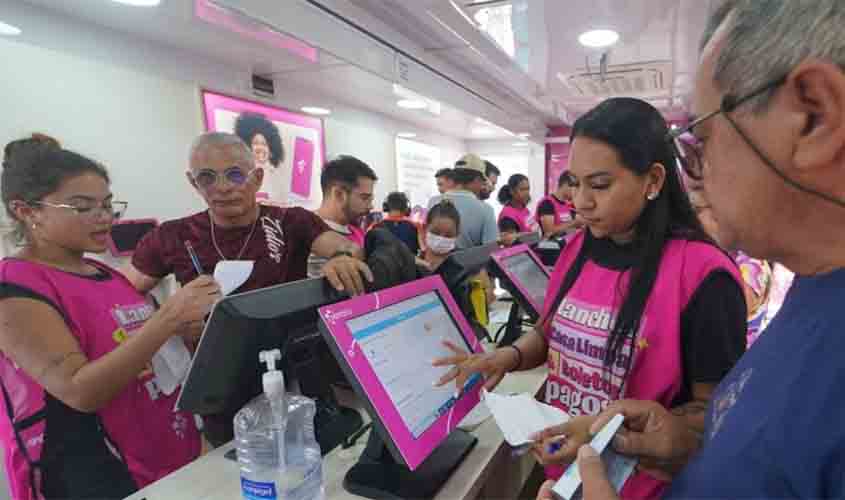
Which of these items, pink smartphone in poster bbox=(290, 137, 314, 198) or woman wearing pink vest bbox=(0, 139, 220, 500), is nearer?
woman wearing pink vest bbox=(0, 139, 220, 500)

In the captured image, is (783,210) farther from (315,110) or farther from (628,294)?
(315,110)

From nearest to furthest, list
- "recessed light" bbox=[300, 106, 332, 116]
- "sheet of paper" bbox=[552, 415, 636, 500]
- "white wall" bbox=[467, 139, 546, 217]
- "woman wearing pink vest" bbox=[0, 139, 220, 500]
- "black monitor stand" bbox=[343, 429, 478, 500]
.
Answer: "sheet of paper" bbox=[552, 415, 636, 500]
"black monitor stand" bbox=[343, 429, 478, 500]
"woman wearing pink vest" bbox=[0, 139, 220, 500]
"recessed light" bbox=[300, 106, 332, 116]
"white wall" bbox=[467, 139, 546, 217]

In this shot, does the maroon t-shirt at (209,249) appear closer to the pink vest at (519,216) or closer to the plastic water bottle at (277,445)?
the plastic water bottle at (277,445)

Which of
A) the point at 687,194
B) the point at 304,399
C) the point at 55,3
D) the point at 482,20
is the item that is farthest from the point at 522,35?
the point at 304,399

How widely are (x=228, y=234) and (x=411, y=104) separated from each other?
3.66 metres

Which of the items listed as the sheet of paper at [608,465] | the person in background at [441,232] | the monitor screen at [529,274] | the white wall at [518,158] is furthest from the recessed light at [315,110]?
the white wall at [518,158]

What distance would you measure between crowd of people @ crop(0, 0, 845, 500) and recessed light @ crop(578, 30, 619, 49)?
2260mm

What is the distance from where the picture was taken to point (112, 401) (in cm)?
103

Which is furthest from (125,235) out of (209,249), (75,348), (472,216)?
(472,216)

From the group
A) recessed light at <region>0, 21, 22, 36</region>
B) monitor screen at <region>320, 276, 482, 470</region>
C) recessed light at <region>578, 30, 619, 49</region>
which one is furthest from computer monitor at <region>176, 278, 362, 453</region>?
recessed light at <region>578, 30, 619, 49</region>

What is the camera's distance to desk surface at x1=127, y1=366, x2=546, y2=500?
83 cm

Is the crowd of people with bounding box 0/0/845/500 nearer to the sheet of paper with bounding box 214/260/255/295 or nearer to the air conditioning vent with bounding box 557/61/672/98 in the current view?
the sheet of paper with bounding box 214/260/255/295

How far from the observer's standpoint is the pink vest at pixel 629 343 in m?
0.79

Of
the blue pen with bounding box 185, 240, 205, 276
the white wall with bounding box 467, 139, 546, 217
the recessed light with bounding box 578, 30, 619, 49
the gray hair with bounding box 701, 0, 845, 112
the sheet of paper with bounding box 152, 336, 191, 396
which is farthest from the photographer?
the white wall with bounding box 467, 139, 546, 217
